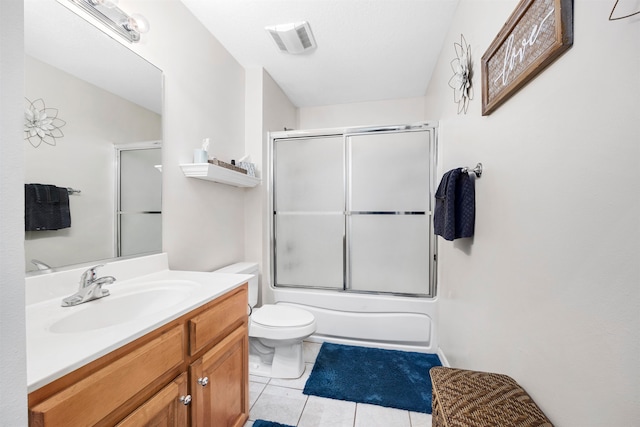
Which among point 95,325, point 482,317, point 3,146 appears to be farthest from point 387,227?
point 3,146

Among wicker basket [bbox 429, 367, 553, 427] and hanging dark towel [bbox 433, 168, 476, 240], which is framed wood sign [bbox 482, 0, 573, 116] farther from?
wicker basket [bbox 429, 367, 553, 427]

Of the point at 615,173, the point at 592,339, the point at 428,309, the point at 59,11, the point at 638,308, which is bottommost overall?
the point at 428,309

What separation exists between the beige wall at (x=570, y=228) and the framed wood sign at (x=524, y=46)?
3cm

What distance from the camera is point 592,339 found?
0.62 m

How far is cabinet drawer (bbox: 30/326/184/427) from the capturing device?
55 centimetres

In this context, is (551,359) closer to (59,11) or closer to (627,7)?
(627,7)

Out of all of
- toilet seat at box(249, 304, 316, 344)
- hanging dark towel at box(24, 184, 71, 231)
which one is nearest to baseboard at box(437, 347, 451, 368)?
toilet seat at box(249, 304, 316, 344)

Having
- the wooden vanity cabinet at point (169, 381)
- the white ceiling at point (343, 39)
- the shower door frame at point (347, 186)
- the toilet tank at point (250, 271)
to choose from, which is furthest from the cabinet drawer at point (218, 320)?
the white ceiling at point (343, 39)

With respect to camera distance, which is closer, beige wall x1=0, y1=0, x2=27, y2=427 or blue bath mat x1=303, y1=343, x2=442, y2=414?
beige wall x1=0, y1=0, x2=27, y2=427

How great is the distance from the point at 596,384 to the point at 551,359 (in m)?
0.16

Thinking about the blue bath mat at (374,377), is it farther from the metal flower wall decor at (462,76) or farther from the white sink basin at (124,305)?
the metal flower wall decor at (462,76)

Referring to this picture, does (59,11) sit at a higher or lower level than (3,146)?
higher

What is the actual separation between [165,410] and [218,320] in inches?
13.1

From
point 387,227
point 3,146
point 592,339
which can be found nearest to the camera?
point 3,146
